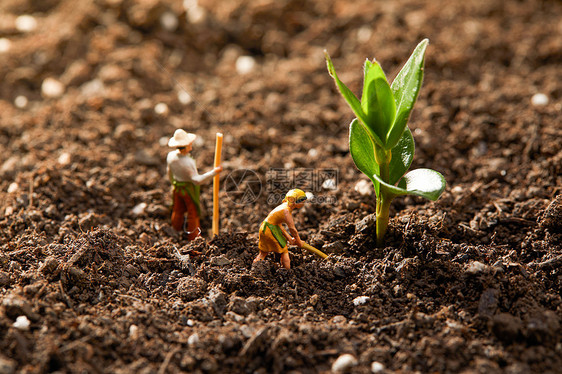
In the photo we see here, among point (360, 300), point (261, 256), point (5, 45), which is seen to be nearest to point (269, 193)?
point (261, 256)

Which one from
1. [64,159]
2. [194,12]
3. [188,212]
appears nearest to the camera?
[188,212]

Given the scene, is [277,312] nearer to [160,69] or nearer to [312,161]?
[312,161]

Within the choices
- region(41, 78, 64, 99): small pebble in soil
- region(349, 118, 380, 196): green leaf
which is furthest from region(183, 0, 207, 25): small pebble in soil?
region(349, 118, 380, 196): green leaf

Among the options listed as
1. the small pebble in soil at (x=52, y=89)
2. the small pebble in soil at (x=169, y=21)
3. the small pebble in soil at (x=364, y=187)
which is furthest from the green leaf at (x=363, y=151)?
the small pebble in soil at (x=169, y=21)

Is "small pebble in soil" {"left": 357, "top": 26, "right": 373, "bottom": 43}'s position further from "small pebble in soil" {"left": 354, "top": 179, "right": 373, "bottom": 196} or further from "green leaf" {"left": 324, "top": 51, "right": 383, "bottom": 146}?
"green leaf" {"left": 324, "top": 51, "right": 383, "bottom": 146}

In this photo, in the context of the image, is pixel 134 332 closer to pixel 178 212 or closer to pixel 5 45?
pixel 178 212

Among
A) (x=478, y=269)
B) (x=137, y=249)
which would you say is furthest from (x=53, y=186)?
(x=478, y=269)
